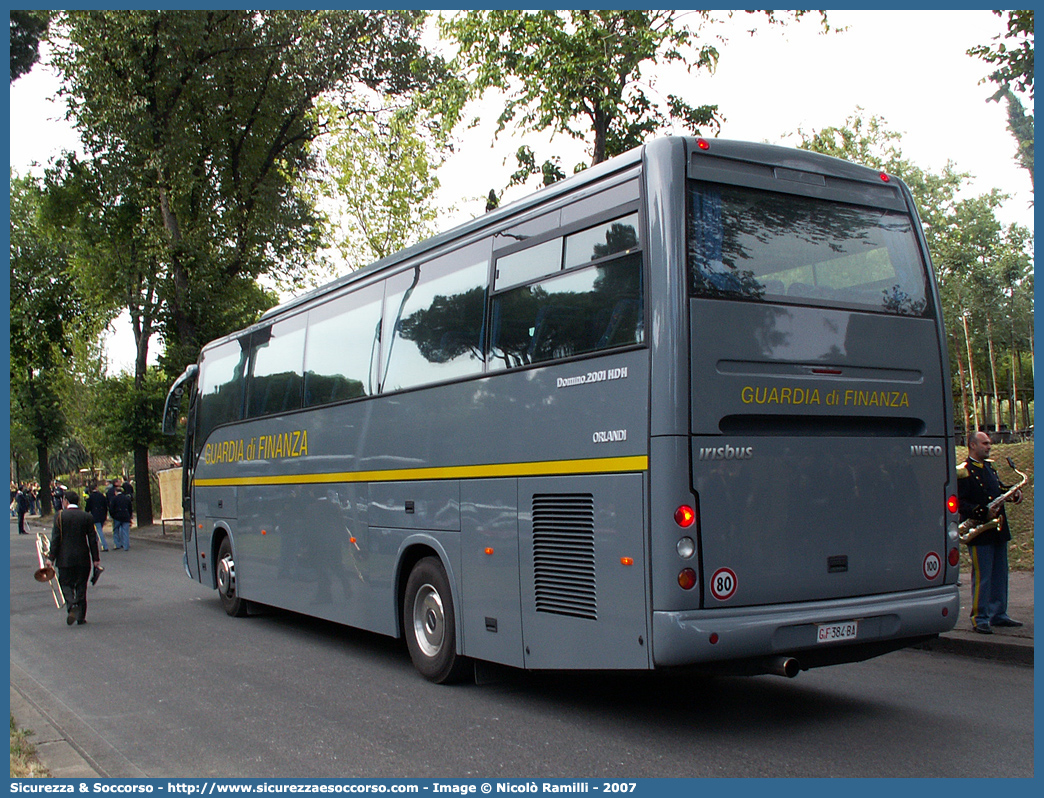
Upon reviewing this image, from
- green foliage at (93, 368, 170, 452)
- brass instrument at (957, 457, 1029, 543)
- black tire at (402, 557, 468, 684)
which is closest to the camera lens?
black tire at (402, 557, 468, 684)

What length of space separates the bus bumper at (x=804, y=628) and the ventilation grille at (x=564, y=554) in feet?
2.49

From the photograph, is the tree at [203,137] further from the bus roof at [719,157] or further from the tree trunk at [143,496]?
the bus roof at [719,157]

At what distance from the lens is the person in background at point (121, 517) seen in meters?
26.0

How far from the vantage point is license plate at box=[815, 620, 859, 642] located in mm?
6492

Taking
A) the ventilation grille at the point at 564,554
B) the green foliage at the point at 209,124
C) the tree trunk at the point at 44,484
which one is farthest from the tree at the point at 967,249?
the tree trunk at the point at 44,484

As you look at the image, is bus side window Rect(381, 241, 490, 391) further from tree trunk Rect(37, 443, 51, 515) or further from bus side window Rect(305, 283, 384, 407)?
tree trunk Rect(37, 443, 51, 515)

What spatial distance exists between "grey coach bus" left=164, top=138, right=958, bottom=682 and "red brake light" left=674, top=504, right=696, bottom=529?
1 centimetres

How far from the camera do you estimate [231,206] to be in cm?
3016

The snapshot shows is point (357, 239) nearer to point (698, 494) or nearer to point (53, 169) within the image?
point (53, 169)

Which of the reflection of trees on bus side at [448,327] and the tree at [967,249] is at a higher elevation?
the tree at [967,249]

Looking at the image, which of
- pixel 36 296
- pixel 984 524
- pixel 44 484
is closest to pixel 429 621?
pixel 984 524

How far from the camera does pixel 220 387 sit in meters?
A: 14.0

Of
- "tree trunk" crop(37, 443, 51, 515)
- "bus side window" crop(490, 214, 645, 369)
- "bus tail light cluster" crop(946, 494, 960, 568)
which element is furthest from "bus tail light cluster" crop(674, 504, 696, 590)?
"tree trunk" crop(37, 443, 51, 515)

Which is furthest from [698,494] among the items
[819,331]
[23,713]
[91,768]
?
[23,713]
